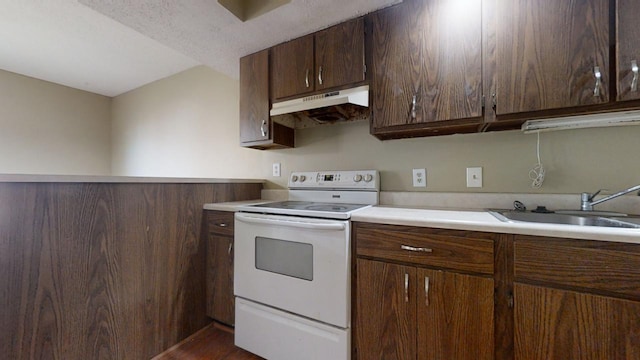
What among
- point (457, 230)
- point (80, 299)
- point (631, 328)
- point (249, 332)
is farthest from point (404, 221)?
point (80, 299)

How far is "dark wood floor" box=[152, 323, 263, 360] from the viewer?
1433 millimetres

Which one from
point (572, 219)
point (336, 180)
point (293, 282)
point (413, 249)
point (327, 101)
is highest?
point (327, 101)

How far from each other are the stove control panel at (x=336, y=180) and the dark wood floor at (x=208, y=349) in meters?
1.13

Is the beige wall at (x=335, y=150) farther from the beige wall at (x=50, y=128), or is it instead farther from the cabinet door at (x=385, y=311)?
the cabinet door at (x=385, y=311)

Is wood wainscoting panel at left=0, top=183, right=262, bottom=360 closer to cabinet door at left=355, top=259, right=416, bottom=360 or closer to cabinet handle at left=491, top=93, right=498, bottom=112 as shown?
cabinet door at left=355, top=259, right=416, bottom=360

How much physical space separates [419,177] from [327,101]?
2.54 feet

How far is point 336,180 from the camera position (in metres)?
1.77

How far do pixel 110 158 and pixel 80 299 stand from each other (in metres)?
3.33

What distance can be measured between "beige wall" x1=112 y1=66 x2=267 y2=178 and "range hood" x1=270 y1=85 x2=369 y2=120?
768mm

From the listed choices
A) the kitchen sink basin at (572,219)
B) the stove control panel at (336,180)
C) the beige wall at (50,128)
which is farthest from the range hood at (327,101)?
the beige wall at (50,128)

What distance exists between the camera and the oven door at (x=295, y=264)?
1.19 m

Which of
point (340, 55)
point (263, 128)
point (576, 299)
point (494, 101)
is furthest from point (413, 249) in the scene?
point (263, 128)

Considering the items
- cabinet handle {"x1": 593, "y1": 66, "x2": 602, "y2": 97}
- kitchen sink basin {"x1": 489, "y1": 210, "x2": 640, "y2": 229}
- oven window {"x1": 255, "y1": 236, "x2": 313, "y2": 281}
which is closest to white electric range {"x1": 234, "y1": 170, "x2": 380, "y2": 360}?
oven window {"x1": 255, "y1": 236, "x2": 313, "y2": 281}

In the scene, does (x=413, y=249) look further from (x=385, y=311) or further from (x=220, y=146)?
(x=220, y=146)
